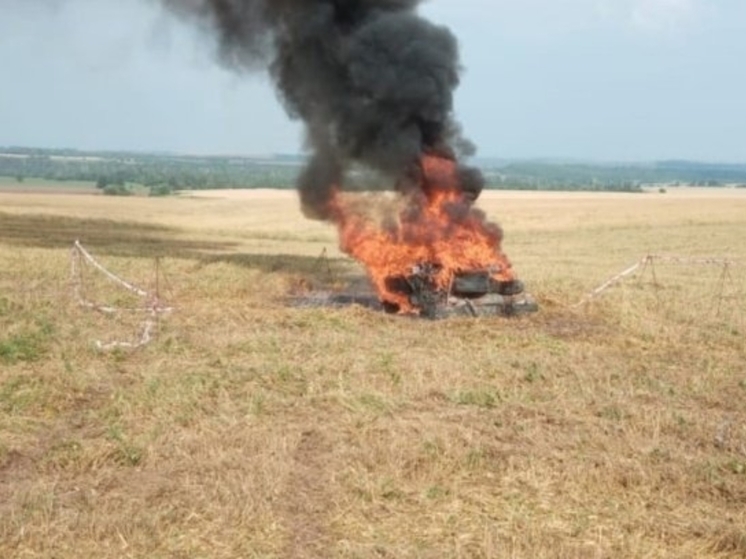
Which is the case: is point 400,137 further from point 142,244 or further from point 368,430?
point 142,244

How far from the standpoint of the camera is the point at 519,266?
32.1 meters

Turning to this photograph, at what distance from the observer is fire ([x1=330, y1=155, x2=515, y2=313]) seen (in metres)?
20.0

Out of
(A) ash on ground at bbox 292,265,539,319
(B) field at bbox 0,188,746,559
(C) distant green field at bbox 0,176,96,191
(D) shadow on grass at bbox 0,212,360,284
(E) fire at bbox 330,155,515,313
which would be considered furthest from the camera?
(C) distant green field at bbox 0,176,96,191

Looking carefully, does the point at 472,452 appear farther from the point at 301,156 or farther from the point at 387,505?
the point at 301,156

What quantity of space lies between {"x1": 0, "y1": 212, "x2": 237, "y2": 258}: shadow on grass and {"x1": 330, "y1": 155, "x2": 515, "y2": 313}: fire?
40.1 feet

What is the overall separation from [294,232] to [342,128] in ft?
88.2

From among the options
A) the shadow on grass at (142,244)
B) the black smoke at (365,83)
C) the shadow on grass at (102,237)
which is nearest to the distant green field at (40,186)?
the shadow on grass at (102,237)

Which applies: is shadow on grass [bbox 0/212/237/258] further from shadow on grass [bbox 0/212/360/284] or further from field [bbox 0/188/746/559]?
field [bbox 0/188/746/559]

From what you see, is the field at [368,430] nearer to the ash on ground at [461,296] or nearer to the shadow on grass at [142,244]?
the ash on ground at [461,296]

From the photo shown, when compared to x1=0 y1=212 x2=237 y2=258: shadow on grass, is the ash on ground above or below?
above

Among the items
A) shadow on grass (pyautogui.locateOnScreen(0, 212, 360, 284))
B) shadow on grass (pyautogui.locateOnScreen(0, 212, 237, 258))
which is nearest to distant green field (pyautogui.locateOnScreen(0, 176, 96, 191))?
shadow on grass (pyautogui.locateOnScreen(0, 212, 237, 258))

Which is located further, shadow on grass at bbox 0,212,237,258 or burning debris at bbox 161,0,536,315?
shadow on grass at bbox 0,212,237,258

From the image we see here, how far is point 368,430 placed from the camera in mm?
10500

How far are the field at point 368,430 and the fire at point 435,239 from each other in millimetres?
1455
